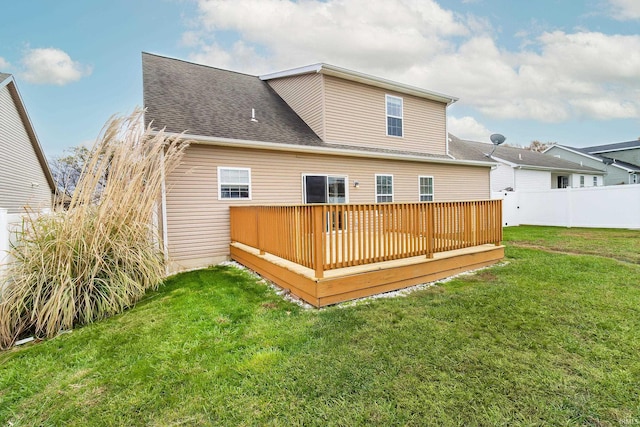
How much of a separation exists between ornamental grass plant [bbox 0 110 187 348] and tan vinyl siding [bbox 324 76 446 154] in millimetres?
5315

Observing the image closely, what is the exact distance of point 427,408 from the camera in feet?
6.01

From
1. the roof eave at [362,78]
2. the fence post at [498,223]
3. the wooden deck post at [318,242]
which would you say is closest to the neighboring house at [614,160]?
the roof eave at [362,78]

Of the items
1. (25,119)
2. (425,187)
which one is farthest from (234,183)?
(25,119)

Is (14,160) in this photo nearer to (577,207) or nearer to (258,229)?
(258,229)

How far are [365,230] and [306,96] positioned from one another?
6.04 m

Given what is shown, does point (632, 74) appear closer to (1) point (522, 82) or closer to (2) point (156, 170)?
(1) point (522, 82)

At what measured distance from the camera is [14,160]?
30.6ft

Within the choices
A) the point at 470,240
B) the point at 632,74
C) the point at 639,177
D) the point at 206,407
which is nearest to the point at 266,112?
the point at 470,240

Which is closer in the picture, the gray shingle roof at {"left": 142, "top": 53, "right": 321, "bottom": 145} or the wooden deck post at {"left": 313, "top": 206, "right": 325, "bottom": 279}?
the wooden deck post at {"left": 313, "top": 206, "right": 325, "bottom": 279}

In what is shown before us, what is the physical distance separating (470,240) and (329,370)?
13.8ft

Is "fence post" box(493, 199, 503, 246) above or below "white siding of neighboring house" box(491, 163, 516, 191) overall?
below

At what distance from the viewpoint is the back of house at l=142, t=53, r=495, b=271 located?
639 centimetres

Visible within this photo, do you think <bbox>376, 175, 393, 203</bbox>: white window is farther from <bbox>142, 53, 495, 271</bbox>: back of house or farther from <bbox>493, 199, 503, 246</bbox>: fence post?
<bbox>493, 199, 503, 246</bbox>: fence post

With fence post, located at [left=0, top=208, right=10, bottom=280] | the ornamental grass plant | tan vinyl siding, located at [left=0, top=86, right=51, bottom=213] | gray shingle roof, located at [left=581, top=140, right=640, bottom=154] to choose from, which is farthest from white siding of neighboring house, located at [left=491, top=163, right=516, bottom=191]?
tan vinyl siding, located at [left=0, top=86, right=51, bottom=213]
